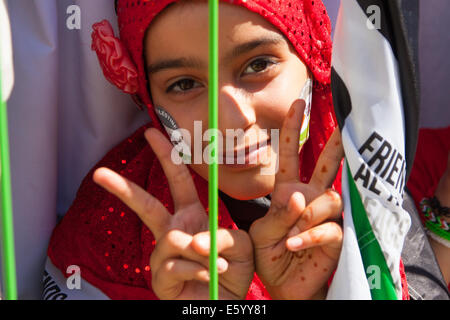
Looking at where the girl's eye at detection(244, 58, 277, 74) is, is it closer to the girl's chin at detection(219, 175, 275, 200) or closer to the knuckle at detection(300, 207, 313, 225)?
the girl's chin at detection(219, 175, 275, 200)

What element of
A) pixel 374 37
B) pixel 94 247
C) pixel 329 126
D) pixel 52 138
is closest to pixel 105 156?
pixel 52 138

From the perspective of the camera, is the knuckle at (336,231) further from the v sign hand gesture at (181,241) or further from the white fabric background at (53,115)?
the white fabric background at (53,115)

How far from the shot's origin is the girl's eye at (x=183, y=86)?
96 cm

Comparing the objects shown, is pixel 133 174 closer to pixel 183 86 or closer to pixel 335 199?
pixel 183 86

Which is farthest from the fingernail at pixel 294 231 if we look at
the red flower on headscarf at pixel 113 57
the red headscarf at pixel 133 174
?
the red flower on headscarf at pixel 113 57

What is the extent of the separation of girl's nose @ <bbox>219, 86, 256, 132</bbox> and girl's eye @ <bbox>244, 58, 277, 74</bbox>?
43 millimetres

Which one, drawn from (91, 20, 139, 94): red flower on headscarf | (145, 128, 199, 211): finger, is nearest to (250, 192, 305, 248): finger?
(145, 128, 199, 211): finger

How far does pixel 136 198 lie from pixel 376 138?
310mm

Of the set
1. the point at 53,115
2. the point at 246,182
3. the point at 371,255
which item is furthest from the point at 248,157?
the point at 53,115

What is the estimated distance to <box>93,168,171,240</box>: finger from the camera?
0.70 metres

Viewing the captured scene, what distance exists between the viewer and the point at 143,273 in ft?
3.21

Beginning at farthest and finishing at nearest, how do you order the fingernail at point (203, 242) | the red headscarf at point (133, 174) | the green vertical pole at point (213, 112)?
the red headscarf at point (133, 174) < the fingernail at point (203, 242) < the green vertical pole at point (213, 112)

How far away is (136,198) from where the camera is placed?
2.38 ft

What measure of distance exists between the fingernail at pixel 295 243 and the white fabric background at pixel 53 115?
1.88 feet
